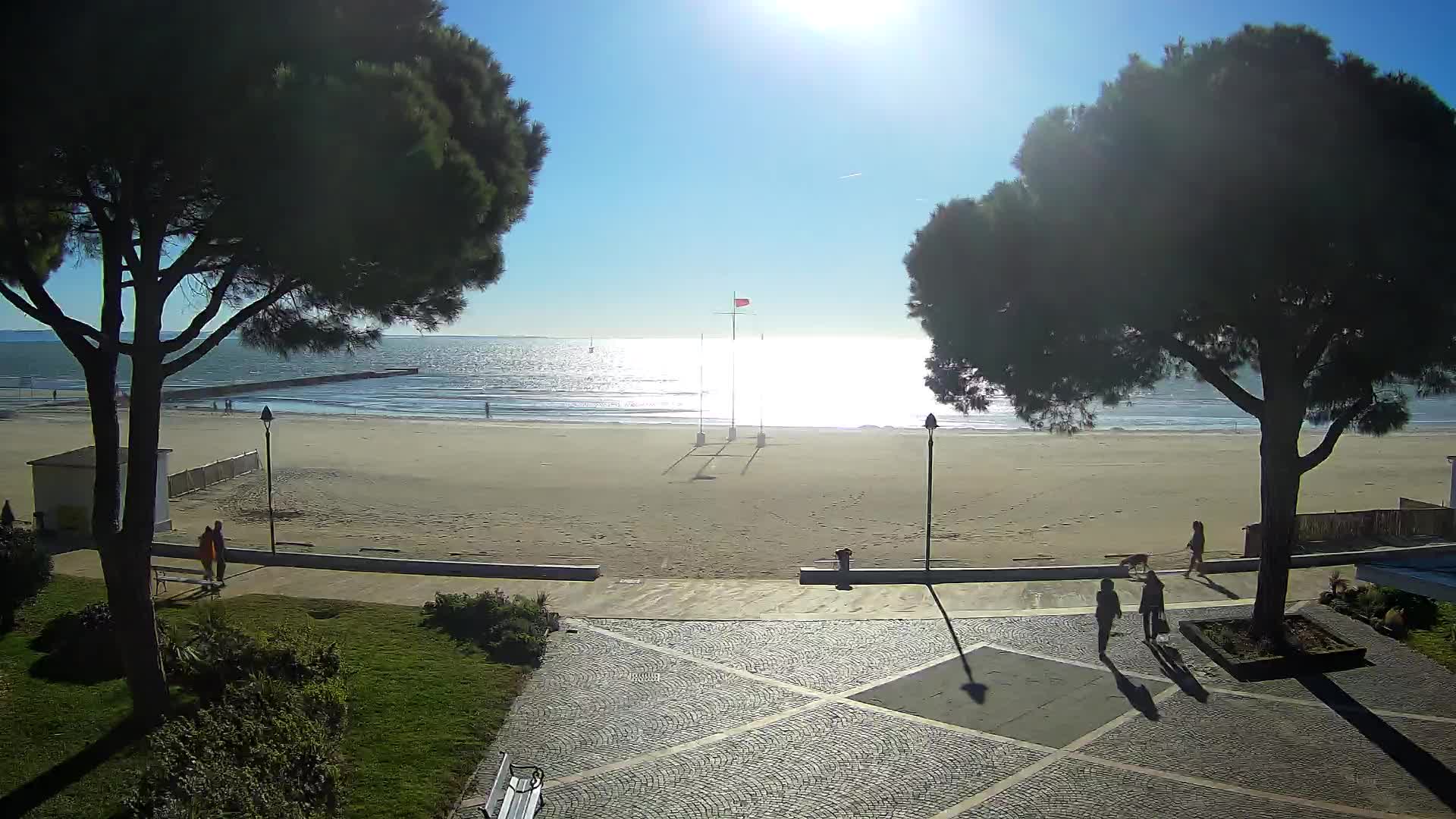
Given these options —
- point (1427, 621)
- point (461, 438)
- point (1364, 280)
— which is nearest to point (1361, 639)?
point (1427, 621)

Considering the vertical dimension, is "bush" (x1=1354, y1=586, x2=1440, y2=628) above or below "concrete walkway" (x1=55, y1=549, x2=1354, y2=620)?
above

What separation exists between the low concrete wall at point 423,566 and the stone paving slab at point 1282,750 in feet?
31.9

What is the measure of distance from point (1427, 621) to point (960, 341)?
7.84 meters

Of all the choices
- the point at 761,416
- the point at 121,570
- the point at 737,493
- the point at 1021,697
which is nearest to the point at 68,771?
the point at 121,570

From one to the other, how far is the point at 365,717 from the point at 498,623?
3078mm

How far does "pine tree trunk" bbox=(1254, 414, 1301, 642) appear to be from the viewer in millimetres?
11672

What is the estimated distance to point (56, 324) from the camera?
808 centimetres

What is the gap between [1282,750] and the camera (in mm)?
8859

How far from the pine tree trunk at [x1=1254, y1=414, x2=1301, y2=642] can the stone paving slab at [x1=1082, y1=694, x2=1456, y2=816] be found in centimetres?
208

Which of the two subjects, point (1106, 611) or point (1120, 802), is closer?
point (1120, 802)

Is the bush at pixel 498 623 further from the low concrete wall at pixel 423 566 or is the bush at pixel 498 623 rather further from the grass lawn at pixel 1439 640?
the grass lawn at pixel 1439 640

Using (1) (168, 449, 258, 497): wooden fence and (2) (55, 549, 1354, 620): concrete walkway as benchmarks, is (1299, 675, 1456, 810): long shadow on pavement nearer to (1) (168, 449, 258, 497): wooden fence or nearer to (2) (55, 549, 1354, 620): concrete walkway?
(2) (55, 549, 1354, 620): concrete walkway

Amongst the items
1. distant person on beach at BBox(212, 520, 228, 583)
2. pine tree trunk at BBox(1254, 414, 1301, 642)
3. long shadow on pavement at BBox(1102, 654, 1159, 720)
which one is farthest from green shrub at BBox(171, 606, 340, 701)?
pine tree trunk at BBox(1254, 414, 1301, 642)

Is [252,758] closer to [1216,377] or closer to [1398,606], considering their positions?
[1216,377]
